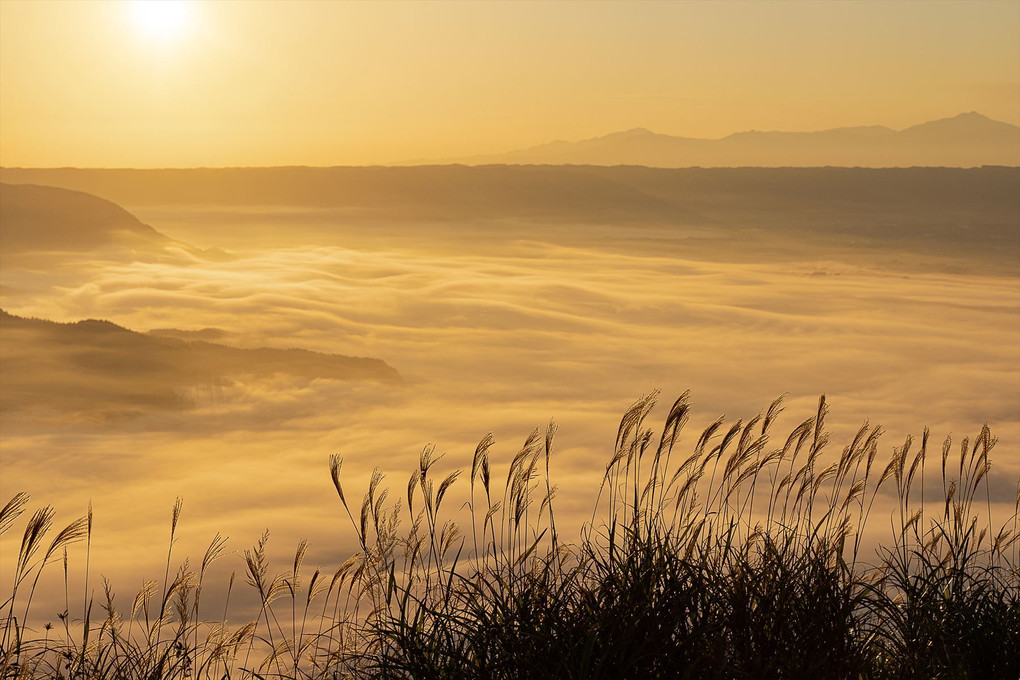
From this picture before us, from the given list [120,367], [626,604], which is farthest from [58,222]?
[626,604]

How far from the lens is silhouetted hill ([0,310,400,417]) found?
3799 inches

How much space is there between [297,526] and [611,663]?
49062 millimetres

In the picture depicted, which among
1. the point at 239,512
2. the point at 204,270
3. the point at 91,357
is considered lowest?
the point at 239,512

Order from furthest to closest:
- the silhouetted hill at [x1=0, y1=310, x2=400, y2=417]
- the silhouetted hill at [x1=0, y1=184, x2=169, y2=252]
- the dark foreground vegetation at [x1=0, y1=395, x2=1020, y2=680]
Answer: the silhouetted hill at [x1=0, y1=184, x2=169, y2=252]
the silhouetted hill at [x1=0, y1=310, x2=400, y2=417]
the dark foreground vegetation at [x1=0, y1=395, x2=1020, y2=680]

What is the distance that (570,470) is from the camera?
236ft

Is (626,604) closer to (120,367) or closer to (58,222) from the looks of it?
(120,367)

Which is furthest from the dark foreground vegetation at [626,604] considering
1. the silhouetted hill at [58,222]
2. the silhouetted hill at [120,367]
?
the silhouetted hill at [58,222]

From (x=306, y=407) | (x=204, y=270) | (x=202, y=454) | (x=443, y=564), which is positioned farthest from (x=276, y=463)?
(x=204, y=270)

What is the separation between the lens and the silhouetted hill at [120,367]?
96.5 m

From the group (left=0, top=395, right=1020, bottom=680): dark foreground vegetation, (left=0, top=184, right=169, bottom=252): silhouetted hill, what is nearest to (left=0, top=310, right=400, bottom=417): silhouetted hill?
(left=0, top=184, right=169, bottom=252): silhouetted hill

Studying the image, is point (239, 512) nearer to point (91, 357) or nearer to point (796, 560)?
point (91, 357)

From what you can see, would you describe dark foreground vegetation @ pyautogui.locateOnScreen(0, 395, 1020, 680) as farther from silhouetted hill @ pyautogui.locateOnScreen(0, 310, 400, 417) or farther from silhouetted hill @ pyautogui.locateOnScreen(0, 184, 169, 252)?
→ silhouetted hill @ pyautogui.locateOnScreen(0, 184, 169, 252)

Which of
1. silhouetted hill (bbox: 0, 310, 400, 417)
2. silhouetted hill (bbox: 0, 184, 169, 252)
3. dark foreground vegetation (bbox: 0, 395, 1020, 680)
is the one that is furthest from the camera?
silhouetted hill (bbox: 0, 184, 169, 252)

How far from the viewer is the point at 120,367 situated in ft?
330
